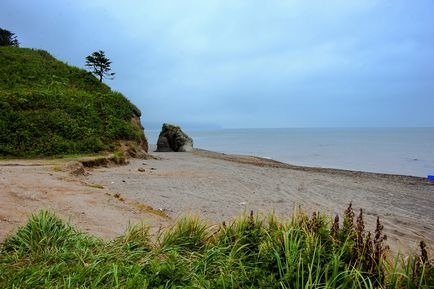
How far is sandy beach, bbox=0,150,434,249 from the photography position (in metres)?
7.14

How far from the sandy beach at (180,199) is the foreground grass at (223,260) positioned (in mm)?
884

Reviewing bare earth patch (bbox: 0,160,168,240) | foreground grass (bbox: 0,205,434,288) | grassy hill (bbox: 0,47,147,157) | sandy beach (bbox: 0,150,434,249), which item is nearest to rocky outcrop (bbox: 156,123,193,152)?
grassy hill (bbox: 0,47,147,157)

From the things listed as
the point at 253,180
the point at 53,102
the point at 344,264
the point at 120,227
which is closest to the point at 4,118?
the point at 53,102

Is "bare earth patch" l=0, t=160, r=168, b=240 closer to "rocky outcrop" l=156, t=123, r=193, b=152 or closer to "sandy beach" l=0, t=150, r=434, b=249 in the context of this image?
"sandy beach" l=0, t=150, r=434, b=249

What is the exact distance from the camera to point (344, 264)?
338 centimetres

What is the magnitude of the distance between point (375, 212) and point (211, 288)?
8435 mm

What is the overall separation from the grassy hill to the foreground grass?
568 inches

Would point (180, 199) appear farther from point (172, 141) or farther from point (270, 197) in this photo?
point (172, 141)

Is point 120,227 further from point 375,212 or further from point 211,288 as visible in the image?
point 375,212

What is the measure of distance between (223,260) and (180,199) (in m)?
6.54

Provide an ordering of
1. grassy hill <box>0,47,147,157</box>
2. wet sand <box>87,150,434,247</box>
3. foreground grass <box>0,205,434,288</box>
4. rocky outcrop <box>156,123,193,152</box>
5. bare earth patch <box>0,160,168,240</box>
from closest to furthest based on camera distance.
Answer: foreground grass <box>0,205,434,288</box> < bare earth patch <box>0,160,168,240</box> < wet sand <box>87,150,434,247</box> < grassy hill <box>0,47,147,157</box> < rocky outcrop <box>156,123,193,152</box>

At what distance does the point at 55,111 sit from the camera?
20.0 meters

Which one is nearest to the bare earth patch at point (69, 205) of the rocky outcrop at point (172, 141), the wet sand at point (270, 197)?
the wet sand at point (270, 197)

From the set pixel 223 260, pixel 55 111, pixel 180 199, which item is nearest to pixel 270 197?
pixel 180 199
